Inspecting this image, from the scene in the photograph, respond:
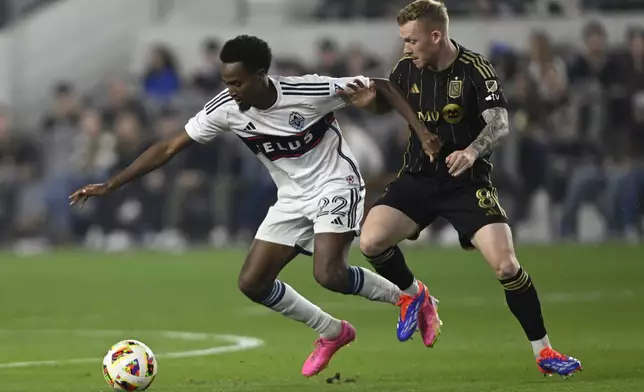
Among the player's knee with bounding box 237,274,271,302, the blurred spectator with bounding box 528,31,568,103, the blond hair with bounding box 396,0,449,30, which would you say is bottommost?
the player's knee with bounding box 237,274,271,302

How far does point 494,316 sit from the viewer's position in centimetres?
1340

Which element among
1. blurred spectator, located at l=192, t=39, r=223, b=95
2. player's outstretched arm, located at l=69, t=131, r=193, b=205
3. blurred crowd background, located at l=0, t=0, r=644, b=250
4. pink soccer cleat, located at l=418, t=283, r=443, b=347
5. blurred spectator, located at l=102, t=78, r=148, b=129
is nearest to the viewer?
player's outstretched arm, located at l=69, t=131, r=193, b=205

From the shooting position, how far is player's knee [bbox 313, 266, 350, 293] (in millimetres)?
8992

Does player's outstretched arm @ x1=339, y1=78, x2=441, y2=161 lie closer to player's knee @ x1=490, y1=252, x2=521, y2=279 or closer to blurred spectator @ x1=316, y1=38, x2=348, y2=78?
player's knee @ x1=490, y1=252, x2=521, y2=279

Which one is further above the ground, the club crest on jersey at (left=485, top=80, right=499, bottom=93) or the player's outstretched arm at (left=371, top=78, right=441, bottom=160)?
the club crest on jersey at (left=485, top=80, right=499, bottom=93)

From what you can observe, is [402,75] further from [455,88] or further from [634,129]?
[634,129]

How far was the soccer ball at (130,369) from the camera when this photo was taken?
26.5 feet

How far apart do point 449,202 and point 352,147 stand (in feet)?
40.3

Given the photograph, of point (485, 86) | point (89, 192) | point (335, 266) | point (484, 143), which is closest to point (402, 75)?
point (485, 86)

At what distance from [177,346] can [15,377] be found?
7.04ft

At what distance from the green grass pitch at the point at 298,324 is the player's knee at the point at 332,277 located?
0.60 metres

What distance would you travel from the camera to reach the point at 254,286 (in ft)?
29.8

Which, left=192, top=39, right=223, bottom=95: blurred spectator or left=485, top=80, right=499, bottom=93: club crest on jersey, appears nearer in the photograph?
left=485, top=80, right=499, bottom=93: club crest on jersey

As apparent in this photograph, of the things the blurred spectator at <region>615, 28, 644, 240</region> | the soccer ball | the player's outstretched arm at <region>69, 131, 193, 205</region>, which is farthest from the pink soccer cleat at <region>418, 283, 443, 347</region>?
the blurred spectator at <region>615, 28, 644, 240</region>
